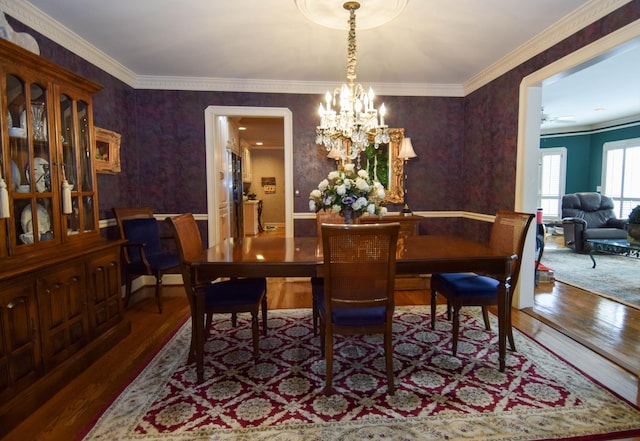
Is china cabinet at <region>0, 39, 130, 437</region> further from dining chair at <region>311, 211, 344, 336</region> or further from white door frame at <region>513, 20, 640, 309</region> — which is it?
white door frame at <region>513, 20, 640, 309</region>

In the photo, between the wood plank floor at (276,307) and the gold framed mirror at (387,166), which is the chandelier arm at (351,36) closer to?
the gold framed mirror at (387,166)

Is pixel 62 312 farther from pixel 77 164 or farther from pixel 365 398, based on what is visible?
pixel 365 398

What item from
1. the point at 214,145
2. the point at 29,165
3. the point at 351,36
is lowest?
the point at 29,165

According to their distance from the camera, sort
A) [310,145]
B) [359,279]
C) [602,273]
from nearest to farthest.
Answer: [359,279] → [310,145] → [602,273]

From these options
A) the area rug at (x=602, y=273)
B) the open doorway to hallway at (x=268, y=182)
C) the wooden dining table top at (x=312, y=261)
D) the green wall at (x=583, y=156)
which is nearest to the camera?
the wooden dining table top at (x=312, y=261)

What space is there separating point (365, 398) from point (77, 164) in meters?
2.57

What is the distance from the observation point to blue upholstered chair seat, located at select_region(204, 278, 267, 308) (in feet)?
7.46

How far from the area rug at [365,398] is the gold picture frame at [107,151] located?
2.00 metres

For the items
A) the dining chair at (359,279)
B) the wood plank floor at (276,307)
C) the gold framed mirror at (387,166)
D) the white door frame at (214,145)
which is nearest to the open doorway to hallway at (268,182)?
the white door frame at (214,145)

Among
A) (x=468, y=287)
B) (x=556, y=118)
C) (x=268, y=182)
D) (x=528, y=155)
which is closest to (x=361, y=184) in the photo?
(x=468, y=287)

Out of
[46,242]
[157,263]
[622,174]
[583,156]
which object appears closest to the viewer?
[46,242]

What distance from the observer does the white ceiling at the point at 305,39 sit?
2.50m

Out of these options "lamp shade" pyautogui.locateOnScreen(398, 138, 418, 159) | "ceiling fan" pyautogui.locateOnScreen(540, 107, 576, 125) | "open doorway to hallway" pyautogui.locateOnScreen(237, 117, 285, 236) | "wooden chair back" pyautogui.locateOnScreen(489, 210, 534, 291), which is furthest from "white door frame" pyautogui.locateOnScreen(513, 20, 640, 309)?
"open doorway to hallway" pyautogui.locateOnScreen(237, 117, 285, 236)

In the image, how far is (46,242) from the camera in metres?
2.17
